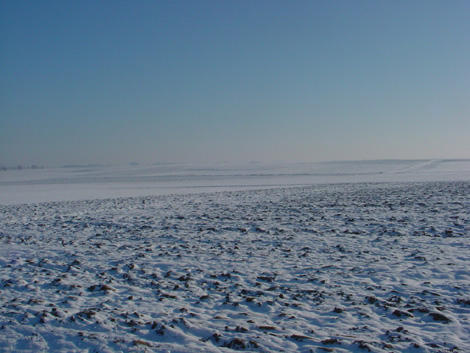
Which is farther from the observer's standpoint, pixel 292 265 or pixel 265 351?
pixel 292 265

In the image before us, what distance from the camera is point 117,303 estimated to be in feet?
23.1

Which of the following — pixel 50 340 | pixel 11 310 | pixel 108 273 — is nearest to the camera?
pixel 50 340

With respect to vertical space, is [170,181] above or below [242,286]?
above

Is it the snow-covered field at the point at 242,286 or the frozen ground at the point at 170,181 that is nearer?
the snow-covered field at the point at 242,286

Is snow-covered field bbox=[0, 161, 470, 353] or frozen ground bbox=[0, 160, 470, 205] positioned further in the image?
frozen ground bbox=[0, 160, 470, 205]

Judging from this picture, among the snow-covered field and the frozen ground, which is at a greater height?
the frozen ground

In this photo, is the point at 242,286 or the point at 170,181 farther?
the point at 170,181

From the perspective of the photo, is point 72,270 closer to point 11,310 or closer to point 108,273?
point 108,273

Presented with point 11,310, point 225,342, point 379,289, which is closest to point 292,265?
point 379,289

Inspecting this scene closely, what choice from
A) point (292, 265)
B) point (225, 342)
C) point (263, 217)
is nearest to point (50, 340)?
point (225, 342)

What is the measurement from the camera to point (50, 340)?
5.61 meters

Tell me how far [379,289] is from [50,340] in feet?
19.1

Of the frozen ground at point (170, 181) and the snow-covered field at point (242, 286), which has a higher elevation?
the frozen ground at point (170, 181)

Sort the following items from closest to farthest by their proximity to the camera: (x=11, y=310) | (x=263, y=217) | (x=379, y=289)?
(x=11, y=310) → (x=379, y=289) → (x=263, y=217)
